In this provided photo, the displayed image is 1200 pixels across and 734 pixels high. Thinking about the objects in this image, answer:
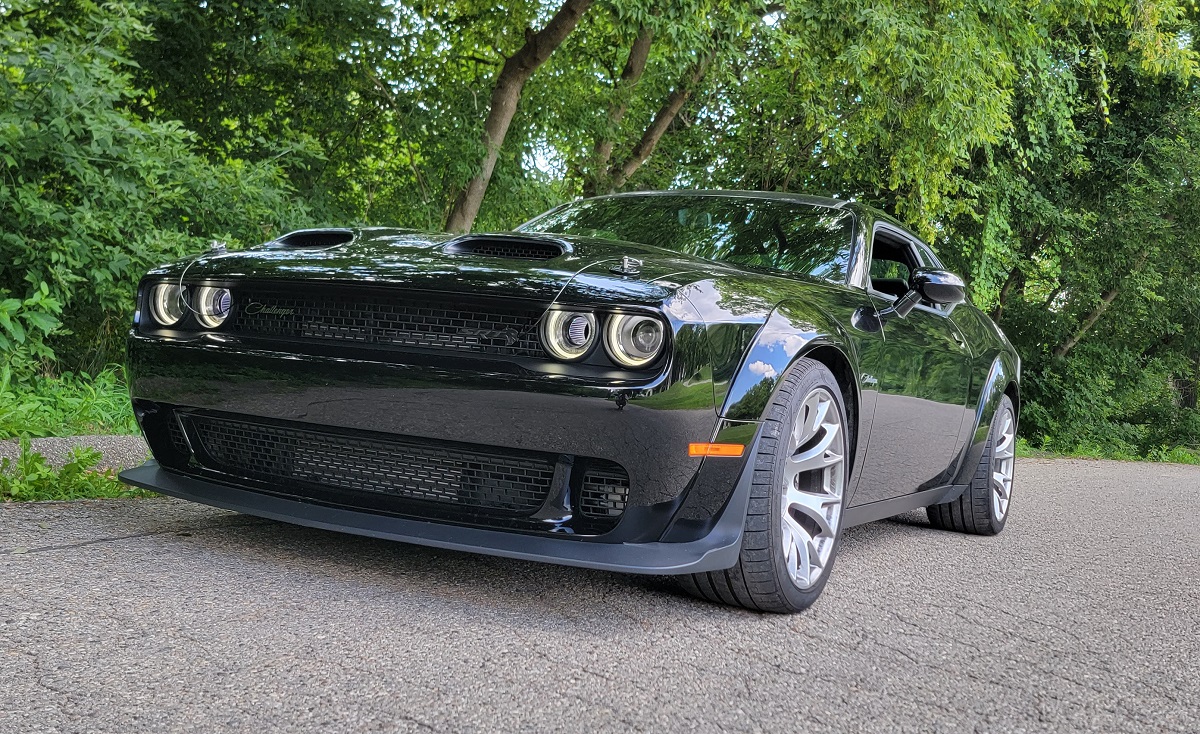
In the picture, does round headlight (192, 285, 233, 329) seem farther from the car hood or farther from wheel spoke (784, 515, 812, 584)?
wheel spoke (784, 515, 812, 584)

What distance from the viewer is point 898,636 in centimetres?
304

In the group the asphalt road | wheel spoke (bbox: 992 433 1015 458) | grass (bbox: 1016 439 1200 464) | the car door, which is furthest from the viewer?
grass (bbox: 1016 439 1200 464)

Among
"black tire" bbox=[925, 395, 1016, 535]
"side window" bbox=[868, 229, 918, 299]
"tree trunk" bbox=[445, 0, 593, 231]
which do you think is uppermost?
"tree trunk" bbox=[445, 0, 593, 231]

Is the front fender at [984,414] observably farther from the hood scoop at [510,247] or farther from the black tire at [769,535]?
the hood scoop at [510,247]

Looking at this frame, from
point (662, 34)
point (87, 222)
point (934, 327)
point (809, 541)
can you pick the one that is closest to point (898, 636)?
point (809, 541)

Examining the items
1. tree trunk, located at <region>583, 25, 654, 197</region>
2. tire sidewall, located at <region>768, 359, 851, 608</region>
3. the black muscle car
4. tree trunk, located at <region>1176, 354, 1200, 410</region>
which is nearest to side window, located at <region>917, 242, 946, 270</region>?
the black muscle car

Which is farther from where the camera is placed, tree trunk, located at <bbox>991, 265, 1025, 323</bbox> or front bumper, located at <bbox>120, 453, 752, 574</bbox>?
tree trunk, located at <bbox>991, 265, 1025, 323</bbox>

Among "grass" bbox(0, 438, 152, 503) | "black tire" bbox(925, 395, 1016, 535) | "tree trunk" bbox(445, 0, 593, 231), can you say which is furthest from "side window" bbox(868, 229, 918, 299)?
"tree trunk" bbox(445, 0, 593, 231)

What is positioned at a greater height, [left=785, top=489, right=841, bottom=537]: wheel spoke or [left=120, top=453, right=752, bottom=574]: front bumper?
[left=785, top=489, right=841, bottom=537]: wheel spoke

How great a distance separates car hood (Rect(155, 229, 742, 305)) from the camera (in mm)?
2760

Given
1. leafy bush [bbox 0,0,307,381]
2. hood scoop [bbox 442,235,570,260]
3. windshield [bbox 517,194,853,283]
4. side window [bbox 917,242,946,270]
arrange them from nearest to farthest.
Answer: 1. hood scoop [bbox 442,235,570,260]
2. windshield [bbox 517,194,853,283]
3. side window [bbox 917,242,946,270]
4. leafy bush [bbox 0,0,307,381]

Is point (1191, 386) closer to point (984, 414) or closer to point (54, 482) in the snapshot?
point (984, 414)

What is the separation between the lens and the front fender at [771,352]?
286 cm

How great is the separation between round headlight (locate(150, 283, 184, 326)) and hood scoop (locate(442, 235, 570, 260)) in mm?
810
